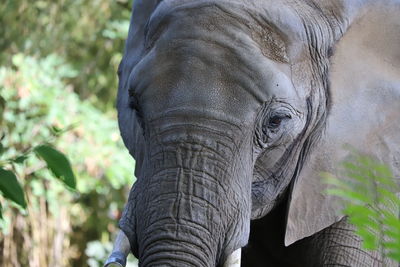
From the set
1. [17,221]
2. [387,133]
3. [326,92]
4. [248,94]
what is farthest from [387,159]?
[17,221]

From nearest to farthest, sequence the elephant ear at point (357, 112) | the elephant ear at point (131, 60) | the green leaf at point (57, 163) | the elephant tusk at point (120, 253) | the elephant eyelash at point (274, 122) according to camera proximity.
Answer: the green leaf at point (57, 163)
the elephant tusk at point (120, 253)
the elephant eyelash at point (274, 122)
the elephant ear at point (357, 112)
the elephant ear at point (131, 60)

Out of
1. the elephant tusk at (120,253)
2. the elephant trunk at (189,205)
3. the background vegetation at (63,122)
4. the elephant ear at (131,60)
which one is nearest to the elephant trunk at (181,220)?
the elephant trunk at (189,205)

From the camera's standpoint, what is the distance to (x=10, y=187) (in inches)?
146

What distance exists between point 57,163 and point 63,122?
16.0ft

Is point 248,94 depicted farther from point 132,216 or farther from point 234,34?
point 132,216

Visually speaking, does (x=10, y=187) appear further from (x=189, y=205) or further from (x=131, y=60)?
(x=131, y=60)

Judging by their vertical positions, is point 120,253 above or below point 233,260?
below

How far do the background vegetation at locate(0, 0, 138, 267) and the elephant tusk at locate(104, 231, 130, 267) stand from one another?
368 centimetres

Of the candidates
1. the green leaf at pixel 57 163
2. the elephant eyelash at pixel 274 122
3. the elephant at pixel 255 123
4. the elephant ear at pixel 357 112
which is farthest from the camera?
the elephant ear at pixel 357 112

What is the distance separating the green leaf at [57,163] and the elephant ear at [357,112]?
1.09 m

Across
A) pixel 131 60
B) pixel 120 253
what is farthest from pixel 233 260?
pixel 131 60

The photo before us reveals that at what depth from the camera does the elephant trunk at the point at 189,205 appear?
3.73 metres

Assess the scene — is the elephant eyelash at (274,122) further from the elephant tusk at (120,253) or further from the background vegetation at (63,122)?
the background vegetation at (63,122)

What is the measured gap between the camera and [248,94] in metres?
4.01
